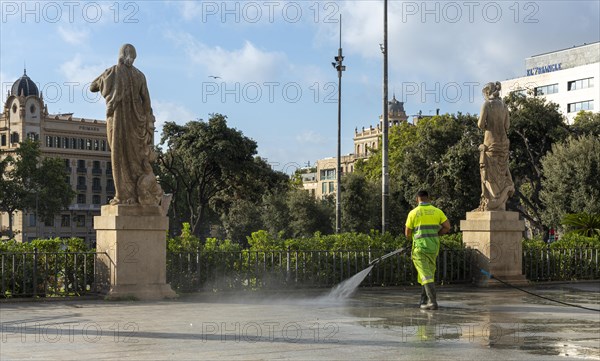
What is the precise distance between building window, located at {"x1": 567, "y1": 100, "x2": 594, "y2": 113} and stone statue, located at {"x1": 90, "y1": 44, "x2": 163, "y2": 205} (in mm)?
93430

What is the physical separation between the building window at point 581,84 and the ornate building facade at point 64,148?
66374 mm

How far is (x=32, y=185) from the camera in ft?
276

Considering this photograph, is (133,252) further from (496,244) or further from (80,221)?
(80,221)

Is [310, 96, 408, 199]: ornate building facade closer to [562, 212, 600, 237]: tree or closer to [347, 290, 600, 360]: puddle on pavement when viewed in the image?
[562, 212, 600, 237]: tree

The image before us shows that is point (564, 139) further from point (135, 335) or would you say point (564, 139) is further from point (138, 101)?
point (135, 335)

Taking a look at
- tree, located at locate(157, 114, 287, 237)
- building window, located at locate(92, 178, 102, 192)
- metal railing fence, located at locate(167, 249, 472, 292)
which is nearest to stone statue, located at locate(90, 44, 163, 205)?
metal railing fence, located at locate(167, 249, 472, 292)

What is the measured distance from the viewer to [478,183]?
5159 centimetres

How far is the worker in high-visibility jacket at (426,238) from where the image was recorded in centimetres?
1416

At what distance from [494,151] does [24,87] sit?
10989 centimetres

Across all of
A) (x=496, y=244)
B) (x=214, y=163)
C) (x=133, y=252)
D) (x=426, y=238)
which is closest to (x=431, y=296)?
(x=426, y=238)

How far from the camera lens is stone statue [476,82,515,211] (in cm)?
1989

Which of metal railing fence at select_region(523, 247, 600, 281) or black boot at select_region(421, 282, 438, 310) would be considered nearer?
black boot at select_region(421, 282, 438, 310)

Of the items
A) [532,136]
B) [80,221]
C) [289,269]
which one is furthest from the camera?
[80,221]

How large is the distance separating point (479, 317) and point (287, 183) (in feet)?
170
